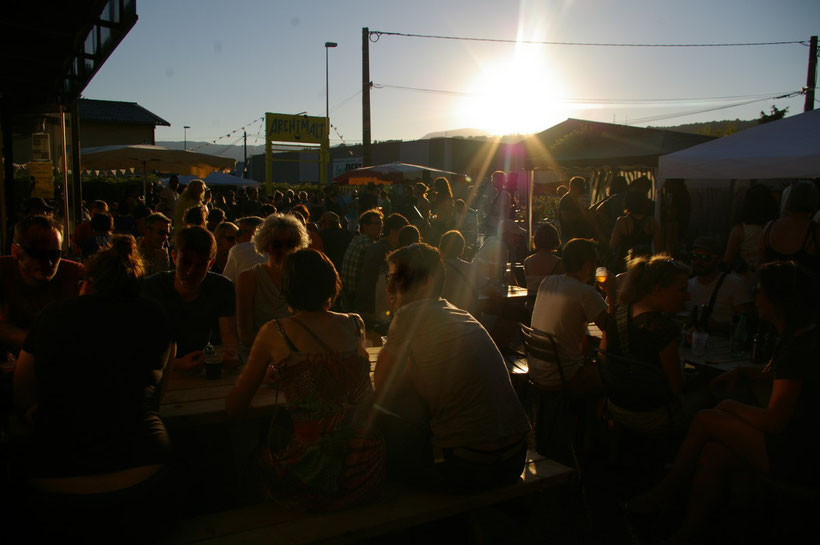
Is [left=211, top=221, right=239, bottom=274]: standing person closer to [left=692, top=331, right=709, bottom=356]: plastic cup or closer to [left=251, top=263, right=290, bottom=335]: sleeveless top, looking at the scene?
[left=251, top=263, right=290, bottom=335]: sleeveless top

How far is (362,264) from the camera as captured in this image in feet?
17.5

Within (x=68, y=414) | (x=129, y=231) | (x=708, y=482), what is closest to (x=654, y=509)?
(x=708, y=482)

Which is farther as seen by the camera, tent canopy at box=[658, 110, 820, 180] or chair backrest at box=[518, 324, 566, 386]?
tent canopy at box=[658, 110, 820, 180]

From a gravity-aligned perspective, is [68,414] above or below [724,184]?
below

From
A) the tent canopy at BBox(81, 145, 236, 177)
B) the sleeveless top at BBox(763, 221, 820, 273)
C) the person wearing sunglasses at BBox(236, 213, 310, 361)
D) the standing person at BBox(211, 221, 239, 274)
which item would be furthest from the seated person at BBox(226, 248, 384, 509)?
the tent canopy at BBox(81, 145, 236, 177)

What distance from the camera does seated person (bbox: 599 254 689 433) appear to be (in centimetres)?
318

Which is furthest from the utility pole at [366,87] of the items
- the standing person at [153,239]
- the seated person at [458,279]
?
the seated person at [458,279]

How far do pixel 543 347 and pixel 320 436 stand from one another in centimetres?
186

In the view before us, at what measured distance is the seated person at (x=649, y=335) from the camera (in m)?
3.18

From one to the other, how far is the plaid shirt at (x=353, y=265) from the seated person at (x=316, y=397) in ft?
9.53

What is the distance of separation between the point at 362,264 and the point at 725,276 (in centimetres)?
294

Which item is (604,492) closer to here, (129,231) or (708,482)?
(708,482)

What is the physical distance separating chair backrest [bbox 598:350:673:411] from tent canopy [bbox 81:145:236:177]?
31.5 feet

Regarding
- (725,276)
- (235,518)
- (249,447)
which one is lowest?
(249,447)
